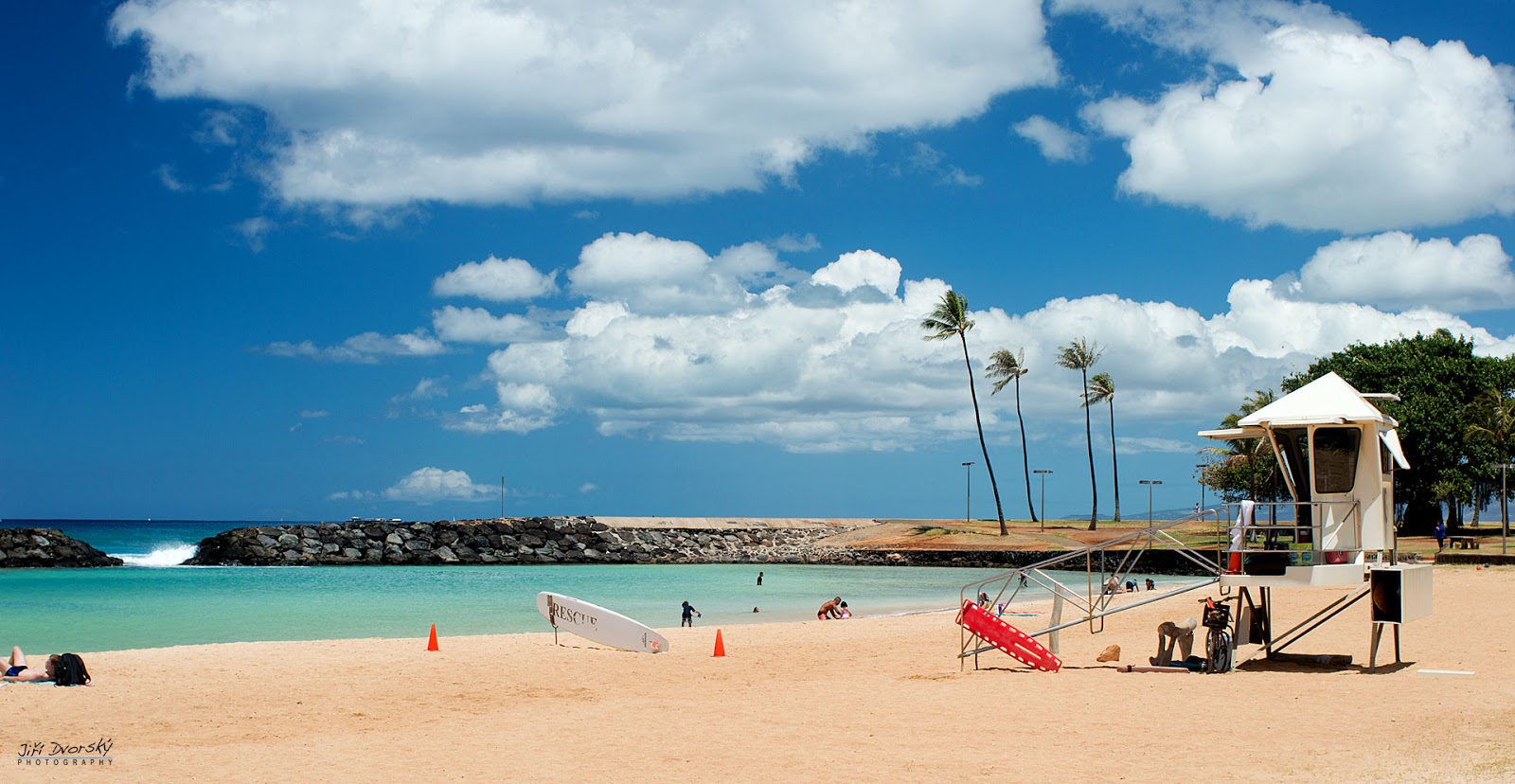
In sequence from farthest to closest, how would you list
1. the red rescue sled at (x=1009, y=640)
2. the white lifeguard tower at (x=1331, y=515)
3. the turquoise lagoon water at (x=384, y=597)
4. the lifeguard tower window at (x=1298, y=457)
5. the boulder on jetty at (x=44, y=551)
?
the boulder on jetty at (x=44, y=551)
the turquoise lagoon water at (x=384, y=597)
the red rescue sled at (x=1009, y=640)
the lifeguard tower window at (x=1298, y=457)
the white lifeguard tower at (x=1331, y=515)

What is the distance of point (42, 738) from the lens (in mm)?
12367

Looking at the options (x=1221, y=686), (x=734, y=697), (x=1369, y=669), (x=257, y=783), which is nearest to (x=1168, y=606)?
(x=1369, y=669)

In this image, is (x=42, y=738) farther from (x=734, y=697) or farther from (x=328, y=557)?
(x=328, y=557)

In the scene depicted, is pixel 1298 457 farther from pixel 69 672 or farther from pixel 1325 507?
pixel 69 672

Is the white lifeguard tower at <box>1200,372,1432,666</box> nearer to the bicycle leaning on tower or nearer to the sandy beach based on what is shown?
the bicycle leaning on tower

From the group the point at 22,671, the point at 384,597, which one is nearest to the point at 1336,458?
the point at 22,671

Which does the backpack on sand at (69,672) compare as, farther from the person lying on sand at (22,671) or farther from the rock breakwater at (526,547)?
the rock breakwater at (526,547)

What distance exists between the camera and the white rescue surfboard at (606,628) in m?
20.9

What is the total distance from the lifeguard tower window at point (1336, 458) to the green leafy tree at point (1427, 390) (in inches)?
1430

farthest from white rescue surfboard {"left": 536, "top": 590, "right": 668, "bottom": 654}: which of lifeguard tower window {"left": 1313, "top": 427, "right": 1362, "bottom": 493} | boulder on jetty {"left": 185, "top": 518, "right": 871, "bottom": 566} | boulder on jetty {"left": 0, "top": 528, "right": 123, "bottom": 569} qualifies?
boulder on jetty {"left": 0, "top": 528, "right": 123, "bottom": 569}

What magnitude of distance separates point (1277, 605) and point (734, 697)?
16.7 metres

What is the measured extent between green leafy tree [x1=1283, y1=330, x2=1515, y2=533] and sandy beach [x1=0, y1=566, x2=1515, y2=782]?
3221 cm

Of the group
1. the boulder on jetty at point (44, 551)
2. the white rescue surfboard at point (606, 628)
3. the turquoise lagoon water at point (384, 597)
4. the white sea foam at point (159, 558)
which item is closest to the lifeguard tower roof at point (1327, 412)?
the white rescue surfboard at point (606, 628)

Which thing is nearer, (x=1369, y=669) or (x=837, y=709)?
(x=837, y=709)
